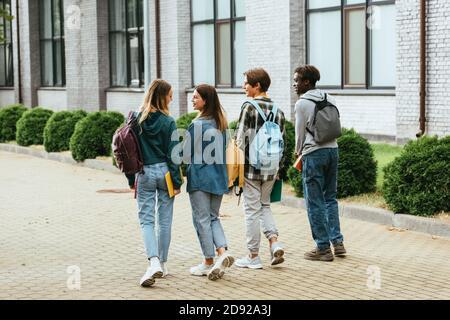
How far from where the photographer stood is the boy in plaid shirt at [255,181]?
29.7 ft

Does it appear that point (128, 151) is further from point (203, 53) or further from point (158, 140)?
point (203, 53)

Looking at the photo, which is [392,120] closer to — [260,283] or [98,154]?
[98,154]

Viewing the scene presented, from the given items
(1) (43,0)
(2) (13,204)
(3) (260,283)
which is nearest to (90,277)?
(3) (260,283)

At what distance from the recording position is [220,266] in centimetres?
852

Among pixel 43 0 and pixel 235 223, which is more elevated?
pixel 43 0

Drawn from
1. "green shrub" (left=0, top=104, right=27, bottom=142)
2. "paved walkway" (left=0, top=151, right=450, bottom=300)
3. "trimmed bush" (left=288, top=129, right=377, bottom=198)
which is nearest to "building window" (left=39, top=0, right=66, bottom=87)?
"green shrub" (left=0, top=104, right=27, bottom=142)

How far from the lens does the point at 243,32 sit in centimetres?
2400

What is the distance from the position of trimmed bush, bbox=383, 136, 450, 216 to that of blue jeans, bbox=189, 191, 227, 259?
3.43m

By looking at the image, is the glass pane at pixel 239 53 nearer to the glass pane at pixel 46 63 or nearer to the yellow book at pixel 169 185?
the glass pane at pixel 46 63

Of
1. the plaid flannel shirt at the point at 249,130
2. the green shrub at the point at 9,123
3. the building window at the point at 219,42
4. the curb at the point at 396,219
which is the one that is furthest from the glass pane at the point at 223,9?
the plaid flannel shirt at the point at 249,130

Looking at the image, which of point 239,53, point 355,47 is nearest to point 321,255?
point 355,47

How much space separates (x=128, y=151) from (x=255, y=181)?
1379 mm

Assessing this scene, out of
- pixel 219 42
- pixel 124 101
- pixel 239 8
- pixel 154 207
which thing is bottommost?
pixel 154 207

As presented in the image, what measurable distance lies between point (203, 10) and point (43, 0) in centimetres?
1197
